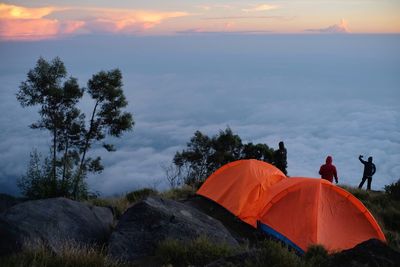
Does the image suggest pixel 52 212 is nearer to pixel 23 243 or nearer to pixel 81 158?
pixel 23 243

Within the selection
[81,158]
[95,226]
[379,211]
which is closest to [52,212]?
[95,226]

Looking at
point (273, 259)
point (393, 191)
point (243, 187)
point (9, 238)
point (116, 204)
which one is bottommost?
point (393, 191)

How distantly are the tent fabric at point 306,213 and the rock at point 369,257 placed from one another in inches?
178

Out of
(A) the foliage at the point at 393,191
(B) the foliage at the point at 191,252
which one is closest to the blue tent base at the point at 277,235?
(B) the foliage at the point at 191,252

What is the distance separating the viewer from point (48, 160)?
15.7 m

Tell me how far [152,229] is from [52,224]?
2002mm

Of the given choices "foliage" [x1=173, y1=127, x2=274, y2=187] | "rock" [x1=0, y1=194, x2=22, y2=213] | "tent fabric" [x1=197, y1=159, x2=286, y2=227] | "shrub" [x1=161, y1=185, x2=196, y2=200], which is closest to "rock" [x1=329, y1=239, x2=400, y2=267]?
"tent fabric" [x1=197, y1=159, x2=286, y2=227]

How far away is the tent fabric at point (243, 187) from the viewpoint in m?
12.3

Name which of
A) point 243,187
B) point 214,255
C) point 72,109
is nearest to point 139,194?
point 243,187

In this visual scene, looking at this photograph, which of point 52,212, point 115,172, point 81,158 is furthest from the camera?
point 115,172

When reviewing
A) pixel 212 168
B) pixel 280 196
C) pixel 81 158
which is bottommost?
pixel 212 168

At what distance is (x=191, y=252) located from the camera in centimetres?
721

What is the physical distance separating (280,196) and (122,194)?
610cm

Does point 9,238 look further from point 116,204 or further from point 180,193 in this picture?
point 180,193
